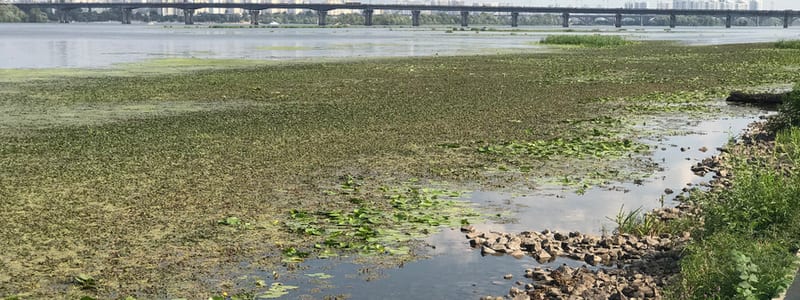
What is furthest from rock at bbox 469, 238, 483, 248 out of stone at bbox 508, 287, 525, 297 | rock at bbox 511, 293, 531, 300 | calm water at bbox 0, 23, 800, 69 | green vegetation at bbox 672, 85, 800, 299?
calm water at bbox 0, 23, 800, 69

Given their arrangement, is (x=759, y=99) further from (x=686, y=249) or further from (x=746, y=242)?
(x=746, y=242)

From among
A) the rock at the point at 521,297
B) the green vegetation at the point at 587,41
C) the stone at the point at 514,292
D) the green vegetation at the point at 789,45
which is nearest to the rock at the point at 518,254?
the stone at the point at 514,292

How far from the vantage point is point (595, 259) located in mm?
10156

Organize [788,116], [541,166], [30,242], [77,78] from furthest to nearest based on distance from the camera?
[77,78]
[788,116]
[541,166]
[30,242]

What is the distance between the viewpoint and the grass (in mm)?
10125

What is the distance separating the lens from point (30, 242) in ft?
35.2

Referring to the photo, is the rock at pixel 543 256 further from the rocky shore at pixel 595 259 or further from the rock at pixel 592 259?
the rock at pixel 592 259

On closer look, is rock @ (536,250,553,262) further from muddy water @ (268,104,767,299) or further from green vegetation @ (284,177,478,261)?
green vegetation @ (284,177,478,261)

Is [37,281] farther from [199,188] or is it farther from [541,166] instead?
[541,166]

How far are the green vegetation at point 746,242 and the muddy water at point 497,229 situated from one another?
1336mm

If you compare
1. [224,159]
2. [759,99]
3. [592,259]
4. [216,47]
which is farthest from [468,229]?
[216,47]

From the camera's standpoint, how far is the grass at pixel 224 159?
10.1m

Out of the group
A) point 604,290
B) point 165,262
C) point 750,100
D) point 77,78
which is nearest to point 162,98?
point 77,78

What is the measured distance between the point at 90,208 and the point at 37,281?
3210 mm
